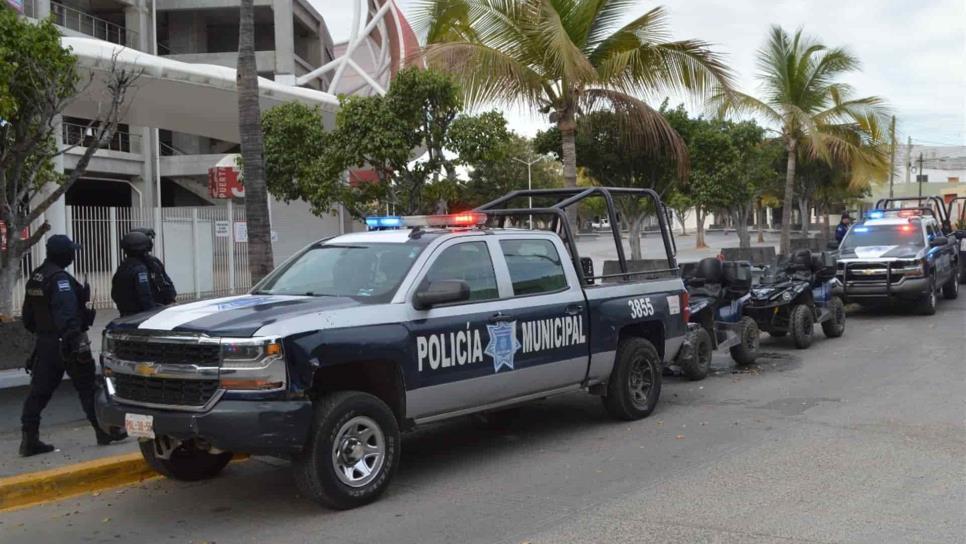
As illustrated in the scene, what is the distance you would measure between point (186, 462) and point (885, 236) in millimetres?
15395

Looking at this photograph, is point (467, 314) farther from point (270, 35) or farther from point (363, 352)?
point (270, 35)

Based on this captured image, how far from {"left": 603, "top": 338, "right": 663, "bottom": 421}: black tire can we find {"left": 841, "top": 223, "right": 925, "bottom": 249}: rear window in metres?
10.7

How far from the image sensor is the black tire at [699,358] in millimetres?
11234

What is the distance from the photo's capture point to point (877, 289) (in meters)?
17.2

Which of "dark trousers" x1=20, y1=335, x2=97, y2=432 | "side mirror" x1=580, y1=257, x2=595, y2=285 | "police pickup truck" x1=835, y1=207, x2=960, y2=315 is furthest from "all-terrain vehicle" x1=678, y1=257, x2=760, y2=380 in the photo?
"dark trousers" x1=20, y1=335, x2=97, y2=432

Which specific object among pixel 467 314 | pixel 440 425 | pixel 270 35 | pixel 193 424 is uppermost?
pixel 270 35

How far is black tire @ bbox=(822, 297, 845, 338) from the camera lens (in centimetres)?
1503

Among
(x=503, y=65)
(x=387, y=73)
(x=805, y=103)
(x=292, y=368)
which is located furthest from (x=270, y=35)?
(x=292, y=368)

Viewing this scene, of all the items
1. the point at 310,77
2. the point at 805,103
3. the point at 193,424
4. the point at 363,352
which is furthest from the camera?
the point at 310,77

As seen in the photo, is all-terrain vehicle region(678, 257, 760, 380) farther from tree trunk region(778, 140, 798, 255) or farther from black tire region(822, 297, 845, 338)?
tree trunk region(778, 140, 798, 255)

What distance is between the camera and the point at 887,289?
1711 centimetres

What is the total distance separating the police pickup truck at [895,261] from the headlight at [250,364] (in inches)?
499

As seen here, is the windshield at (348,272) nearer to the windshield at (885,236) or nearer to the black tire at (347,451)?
the black tire at (347,451)

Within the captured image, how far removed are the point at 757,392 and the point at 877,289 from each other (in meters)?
8.07
